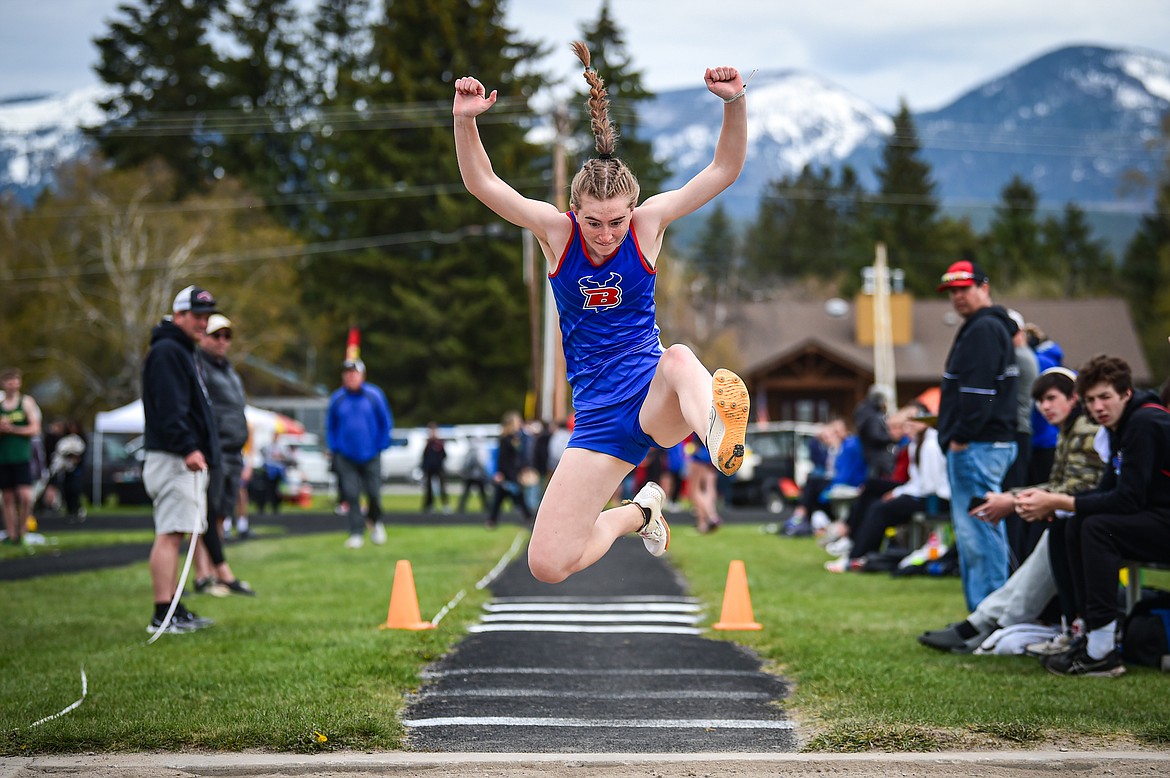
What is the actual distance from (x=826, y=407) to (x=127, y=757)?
5335cm

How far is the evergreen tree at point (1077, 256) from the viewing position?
7588 centimetres

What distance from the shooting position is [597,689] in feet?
21.4

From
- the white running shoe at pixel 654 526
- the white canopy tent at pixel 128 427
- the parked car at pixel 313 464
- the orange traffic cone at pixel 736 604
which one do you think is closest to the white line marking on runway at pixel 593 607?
the orange traffic cone at pixel 736 604

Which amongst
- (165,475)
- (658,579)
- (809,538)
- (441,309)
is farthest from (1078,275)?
(165,475)

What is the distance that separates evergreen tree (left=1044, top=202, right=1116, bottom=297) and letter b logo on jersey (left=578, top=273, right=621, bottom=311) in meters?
74.2

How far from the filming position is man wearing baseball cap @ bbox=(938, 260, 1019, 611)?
7.99 m

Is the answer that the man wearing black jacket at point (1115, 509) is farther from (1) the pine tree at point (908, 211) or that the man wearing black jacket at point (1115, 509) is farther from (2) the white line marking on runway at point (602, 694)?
(1) the pine tree at point (908, 211)

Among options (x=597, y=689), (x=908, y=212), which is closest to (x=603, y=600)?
(x=597, y=689)

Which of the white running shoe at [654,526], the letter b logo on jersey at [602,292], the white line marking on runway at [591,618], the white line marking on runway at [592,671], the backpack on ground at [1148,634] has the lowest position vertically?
the white line marking on runway at [591,618]

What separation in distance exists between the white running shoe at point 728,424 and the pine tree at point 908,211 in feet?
225

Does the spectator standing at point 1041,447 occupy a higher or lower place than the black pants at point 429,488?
higher

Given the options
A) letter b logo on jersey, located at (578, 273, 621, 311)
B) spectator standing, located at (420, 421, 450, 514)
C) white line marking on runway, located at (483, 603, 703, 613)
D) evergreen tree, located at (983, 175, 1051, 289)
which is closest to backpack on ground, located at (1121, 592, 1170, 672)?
white line marking on runway, located at (483, 603, 703, 613)

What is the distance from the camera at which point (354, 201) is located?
53688mm

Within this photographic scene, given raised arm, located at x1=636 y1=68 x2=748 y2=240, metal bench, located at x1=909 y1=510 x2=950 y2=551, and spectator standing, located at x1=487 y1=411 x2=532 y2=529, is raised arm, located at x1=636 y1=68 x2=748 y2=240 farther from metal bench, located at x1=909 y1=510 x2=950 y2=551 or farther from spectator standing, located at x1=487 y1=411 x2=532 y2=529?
spectator standing, located at x1=487 y1=411 x2=532 y2=529
